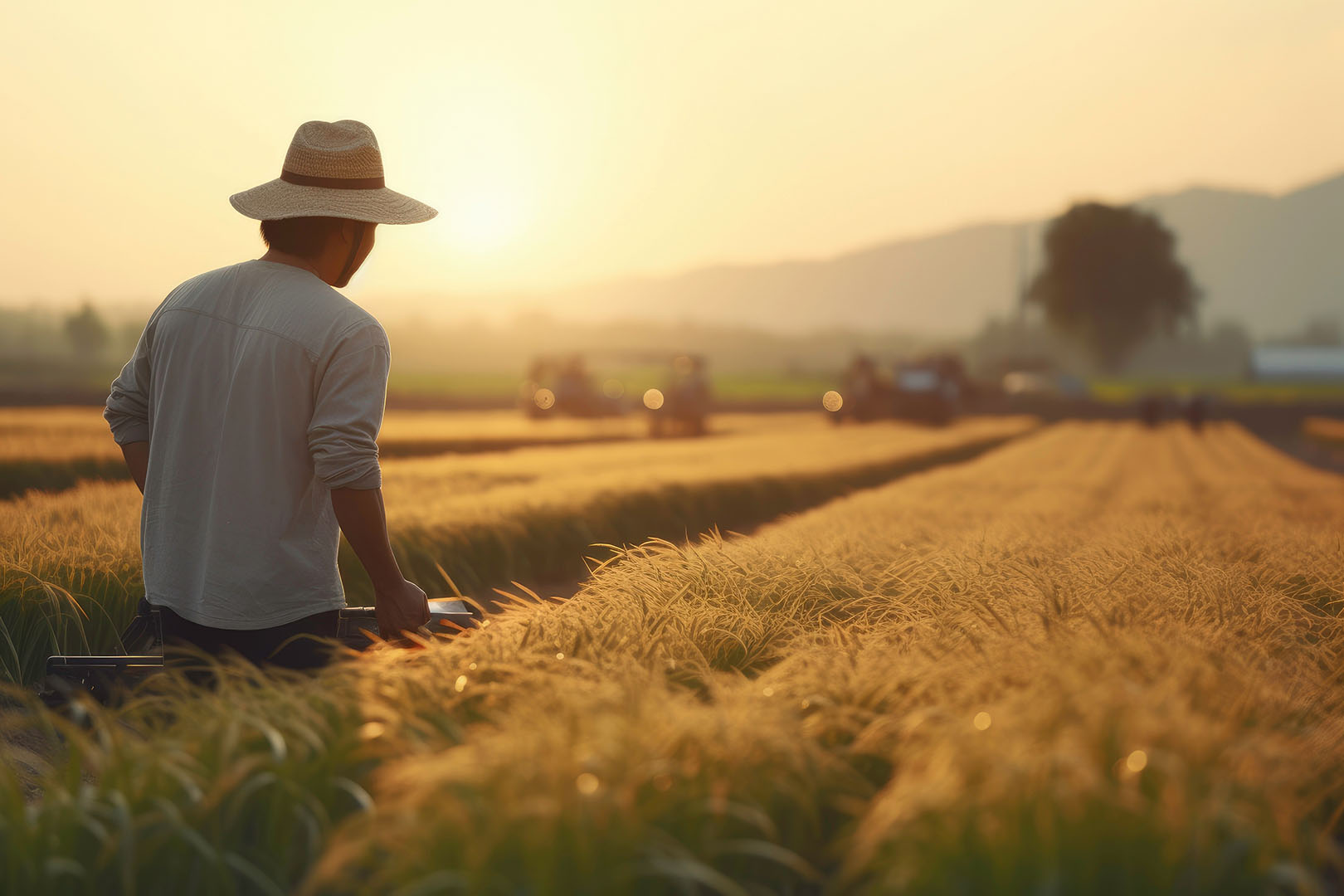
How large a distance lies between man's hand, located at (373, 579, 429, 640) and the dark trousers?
0.73 ft

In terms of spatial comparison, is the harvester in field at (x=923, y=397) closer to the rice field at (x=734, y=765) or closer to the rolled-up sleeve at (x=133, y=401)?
the rice field at (x=734, y=765)

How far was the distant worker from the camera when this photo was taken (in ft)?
9.55

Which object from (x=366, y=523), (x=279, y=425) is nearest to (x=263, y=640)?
(x=366, y=523)

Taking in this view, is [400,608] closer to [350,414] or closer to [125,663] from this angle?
[350,414]

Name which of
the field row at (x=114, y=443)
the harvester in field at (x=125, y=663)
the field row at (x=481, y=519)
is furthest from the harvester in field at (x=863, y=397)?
the harvester in field at (x=125, y=663)

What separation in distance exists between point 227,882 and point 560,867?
33.8 inches

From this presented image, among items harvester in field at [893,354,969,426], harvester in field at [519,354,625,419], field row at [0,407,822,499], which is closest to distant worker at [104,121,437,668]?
field row at [0,407,822,499]

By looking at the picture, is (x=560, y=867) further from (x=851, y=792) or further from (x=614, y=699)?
(x=851, y=792)

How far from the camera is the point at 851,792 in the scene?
2.78 metres

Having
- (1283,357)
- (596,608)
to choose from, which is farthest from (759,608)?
(1283,357)

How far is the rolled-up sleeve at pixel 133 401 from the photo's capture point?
3229 mm

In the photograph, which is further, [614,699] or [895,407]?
[895,407]

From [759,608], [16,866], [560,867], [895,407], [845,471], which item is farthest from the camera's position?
[895,407]

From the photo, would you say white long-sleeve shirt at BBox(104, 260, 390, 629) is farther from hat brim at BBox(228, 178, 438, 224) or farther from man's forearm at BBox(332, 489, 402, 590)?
hat brim at BBox(228, 178, 438, 224)
